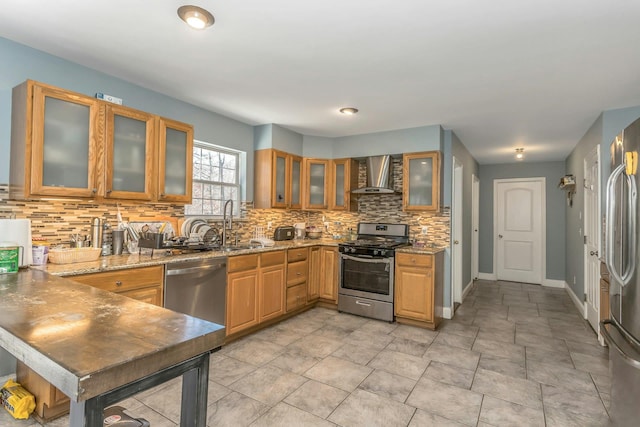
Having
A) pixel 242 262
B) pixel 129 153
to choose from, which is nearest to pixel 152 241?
pixel 129 153

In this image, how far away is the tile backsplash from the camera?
8.33 feet

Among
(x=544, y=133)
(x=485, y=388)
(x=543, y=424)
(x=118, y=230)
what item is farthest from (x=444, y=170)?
(x=118, y=230)

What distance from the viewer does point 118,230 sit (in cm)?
289

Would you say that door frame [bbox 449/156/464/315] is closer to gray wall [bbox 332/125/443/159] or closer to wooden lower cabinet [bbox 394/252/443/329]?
gray wall [bbox 332/125/443/159]

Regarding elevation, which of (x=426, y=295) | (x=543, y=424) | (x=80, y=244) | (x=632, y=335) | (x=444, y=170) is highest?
(x=444, y=170)

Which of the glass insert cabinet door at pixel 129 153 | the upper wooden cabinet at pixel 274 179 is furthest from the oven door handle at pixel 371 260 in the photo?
the glass insert cabinet door at pixel 129 153

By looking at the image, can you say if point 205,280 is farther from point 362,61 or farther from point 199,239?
point 362,61

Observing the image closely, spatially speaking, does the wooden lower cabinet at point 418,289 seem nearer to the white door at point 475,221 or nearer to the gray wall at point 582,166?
the gray wall at point 582,166

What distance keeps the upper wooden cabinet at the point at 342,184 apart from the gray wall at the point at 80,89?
1.55 m

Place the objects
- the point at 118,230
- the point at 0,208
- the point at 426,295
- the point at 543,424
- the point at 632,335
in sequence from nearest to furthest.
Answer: the point at 632,335 → the point at 543,424 → the point at 0,208 → the point at 118,230 → the point at 426,295

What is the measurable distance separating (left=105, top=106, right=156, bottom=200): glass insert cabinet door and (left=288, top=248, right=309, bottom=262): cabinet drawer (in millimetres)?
1703

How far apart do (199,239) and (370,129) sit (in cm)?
260

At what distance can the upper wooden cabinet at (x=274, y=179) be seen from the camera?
14.2 feet

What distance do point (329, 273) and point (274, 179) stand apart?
1.41 m
